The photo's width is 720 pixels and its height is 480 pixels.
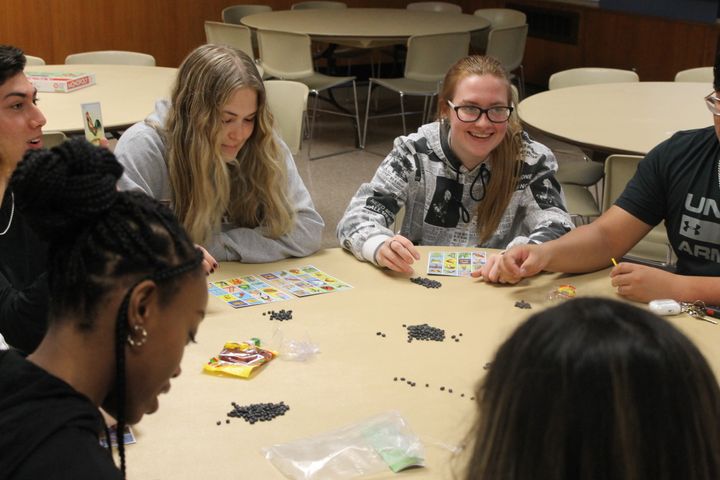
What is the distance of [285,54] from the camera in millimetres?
6820

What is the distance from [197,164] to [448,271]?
794mm

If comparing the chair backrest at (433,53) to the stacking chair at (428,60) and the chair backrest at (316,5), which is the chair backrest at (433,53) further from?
the chair backrest at (316,5)

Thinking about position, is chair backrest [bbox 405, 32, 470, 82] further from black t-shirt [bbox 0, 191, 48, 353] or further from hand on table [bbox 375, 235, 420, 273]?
black t-shirt [bbox 0, 191, 48, 353]

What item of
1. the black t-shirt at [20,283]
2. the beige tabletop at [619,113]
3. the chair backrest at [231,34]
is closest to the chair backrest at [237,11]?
the chair backrest at [231,34]

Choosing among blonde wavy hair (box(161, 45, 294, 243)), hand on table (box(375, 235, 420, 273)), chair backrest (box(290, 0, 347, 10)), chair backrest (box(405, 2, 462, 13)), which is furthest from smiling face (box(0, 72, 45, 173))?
chair backrest (box(405, 2, 462, 13))

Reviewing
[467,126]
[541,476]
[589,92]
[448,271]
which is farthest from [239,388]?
[589,92]

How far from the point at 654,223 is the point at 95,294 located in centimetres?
195

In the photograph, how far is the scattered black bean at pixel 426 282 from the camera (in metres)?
2.54

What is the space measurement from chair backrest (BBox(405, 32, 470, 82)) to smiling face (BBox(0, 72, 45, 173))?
4301mm

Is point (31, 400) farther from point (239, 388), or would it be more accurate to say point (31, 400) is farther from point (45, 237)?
point (239, 388)

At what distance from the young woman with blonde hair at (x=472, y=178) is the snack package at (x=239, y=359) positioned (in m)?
0.83

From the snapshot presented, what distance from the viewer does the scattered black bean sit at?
2539 mm

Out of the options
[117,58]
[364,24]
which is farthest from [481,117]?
[364,24]

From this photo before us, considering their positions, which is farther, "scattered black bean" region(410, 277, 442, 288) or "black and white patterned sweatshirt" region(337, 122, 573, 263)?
"black and white patterned sweatshirt" region(337, 122, 573, 263)
